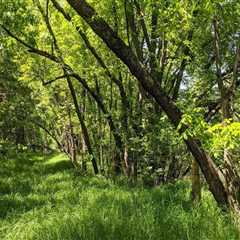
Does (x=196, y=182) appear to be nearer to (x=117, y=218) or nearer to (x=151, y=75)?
(x=117, y=218)

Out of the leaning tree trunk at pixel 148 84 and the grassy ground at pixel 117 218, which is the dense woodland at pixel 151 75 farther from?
the grassy ground at pixel 117 218

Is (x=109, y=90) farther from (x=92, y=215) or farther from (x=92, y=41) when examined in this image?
(x=92, y=215)

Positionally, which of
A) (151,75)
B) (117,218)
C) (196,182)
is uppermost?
(151,75)

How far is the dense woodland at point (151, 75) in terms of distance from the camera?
690cm

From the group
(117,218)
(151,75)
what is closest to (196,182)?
(117,218)

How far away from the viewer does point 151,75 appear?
7.11m

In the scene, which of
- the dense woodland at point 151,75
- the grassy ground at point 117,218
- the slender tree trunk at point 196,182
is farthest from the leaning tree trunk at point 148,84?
the slender tree trunk at point 196,182

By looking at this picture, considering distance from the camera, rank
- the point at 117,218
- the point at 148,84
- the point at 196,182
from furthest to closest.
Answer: the point at 196,182
the point at 148,84
the point at 117,218

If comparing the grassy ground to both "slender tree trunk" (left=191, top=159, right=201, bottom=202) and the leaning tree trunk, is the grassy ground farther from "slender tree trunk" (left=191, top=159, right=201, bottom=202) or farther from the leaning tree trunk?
the leaning tree trunk

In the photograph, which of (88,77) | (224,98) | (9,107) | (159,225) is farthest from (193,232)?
(9,107)

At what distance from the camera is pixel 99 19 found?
6523 millimetres

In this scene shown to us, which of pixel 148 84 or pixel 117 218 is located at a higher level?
pixel 148 84

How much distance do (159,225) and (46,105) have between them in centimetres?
1982

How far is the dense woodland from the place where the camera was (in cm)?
690
